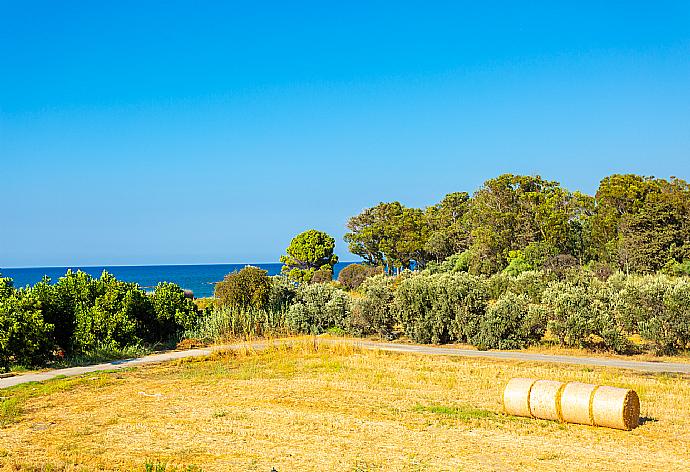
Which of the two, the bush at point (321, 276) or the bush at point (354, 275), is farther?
the bush at point (321, 276)

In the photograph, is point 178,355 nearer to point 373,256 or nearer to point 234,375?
point 234,375

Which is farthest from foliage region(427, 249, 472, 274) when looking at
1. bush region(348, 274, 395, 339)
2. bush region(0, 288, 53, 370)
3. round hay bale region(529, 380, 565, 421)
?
round hay bale region(529, 380, 565, 421)

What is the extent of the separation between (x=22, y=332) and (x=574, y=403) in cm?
1348

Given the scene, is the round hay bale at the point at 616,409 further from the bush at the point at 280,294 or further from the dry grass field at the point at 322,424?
the bush at the point at 280,294

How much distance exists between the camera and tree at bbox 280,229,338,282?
62.4m

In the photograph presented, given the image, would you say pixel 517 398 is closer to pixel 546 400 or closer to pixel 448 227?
pixel 546 400

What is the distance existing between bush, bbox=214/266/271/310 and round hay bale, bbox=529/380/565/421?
16.1 metres

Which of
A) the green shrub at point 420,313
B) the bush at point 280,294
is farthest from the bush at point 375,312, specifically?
the bush at point 280,294

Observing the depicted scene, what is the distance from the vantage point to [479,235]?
2013 inches

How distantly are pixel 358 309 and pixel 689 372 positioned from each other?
11.9 m

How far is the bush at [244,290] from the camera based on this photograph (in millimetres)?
25984

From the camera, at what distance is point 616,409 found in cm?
1023

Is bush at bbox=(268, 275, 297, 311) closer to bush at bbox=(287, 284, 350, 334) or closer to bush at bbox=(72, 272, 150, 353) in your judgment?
bush at bbox=(287, 284, 350, 334)

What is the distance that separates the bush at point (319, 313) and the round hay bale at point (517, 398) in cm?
1446
